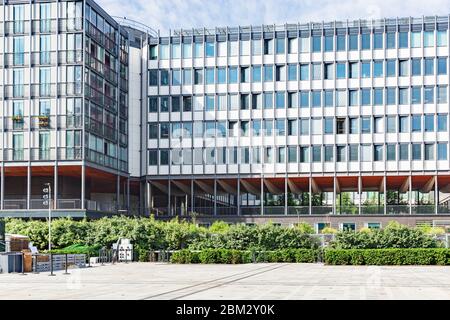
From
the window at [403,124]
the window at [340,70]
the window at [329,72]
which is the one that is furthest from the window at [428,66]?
the window at [329,72]

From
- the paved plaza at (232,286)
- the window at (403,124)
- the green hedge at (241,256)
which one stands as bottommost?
the green hedge at (241,256)

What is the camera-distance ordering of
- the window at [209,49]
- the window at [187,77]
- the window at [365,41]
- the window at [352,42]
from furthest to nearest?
the window at [187,77] → the window at [209,49] → the window at [352,42] → the window at [365,41]

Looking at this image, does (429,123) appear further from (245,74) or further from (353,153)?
(245,74)

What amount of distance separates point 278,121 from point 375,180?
12264mm

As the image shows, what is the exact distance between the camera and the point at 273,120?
3108 inches

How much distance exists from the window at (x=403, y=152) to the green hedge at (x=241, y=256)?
33829 millimetres

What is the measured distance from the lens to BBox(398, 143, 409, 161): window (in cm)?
7638

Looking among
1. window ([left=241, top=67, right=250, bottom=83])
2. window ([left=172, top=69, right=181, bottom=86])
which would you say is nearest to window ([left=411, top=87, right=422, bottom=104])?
window ([left=241, top=67, right=250, bottom=83])

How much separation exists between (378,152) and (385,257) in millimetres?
37186

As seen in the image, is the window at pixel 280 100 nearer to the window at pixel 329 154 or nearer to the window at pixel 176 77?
the window at pixel 329 154

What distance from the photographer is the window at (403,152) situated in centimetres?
7638

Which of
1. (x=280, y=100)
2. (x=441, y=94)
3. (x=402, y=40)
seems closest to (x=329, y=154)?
(x=280, y=100)

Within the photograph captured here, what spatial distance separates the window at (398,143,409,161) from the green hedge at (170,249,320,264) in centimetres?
3383
